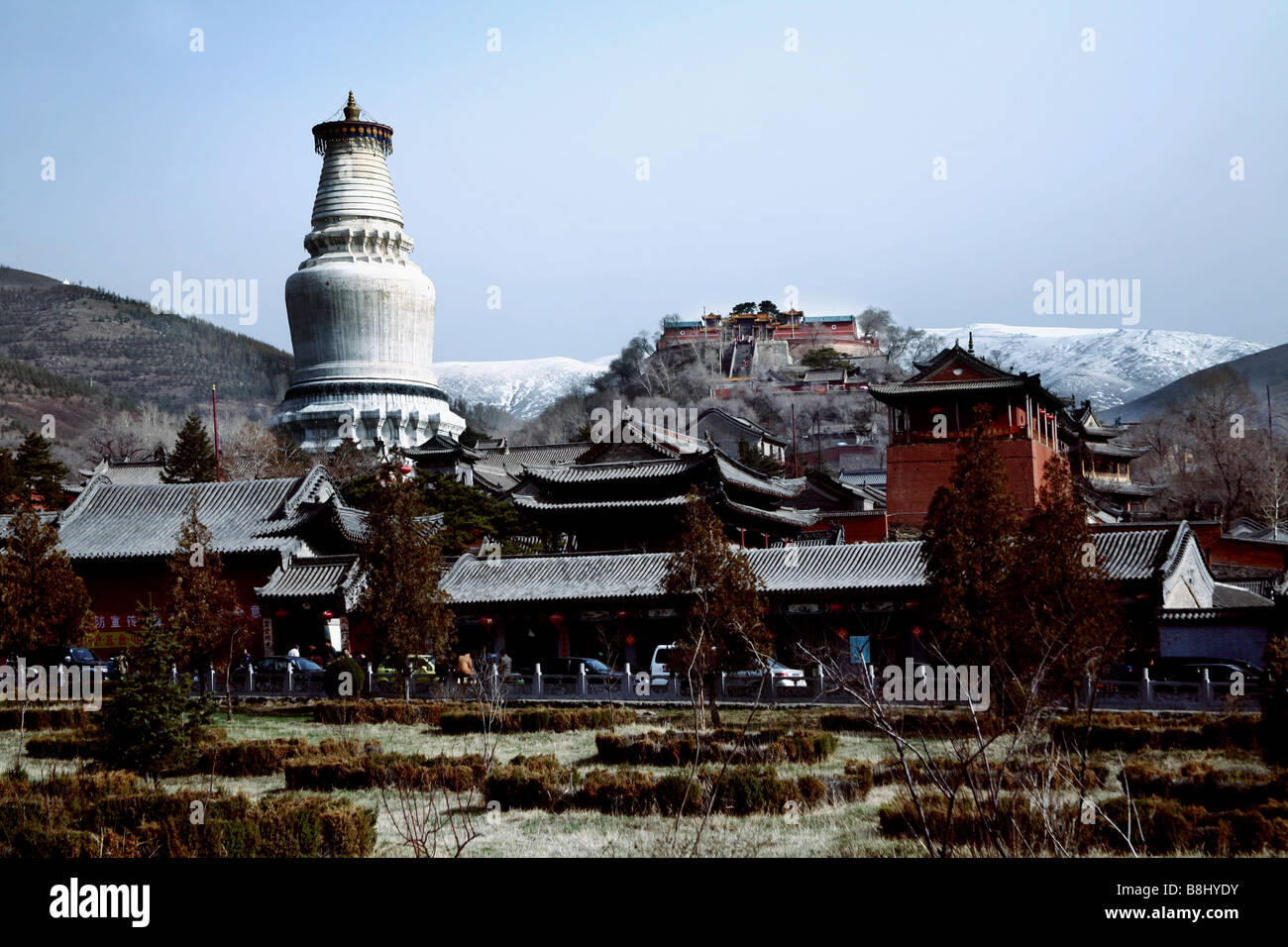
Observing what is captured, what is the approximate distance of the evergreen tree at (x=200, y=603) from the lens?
26.1 metres

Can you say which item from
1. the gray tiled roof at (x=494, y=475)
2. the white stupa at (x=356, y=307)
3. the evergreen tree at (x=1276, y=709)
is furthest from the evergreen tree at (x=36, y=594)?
the white stupa at (x=356, y=307)

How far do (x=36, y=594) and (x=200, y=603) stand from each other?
12.0ft

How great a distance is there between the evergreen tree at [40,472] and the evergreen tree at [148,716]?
122 ft

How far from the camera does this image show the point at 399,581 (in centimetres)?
2719

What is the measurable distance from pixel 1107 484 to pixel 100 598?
4533 cm

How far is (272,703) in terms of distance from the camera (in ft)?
92.8

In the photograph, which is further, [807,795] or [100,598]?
[100,598]

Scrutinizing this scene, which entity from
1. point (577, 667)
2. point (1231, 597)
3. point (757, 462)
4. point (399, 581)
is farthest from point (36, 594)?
point (757, 462)

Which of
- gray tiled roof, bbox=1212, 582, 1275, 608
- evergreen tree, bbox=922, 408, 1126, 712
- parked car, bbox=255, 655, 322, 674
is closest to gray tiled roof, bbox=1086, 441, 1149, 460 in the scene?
gray tiled roof, bbox=1212, 582, 1275, 608

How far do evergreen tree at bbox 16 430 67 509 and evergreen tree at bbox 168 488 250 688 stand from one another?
24549mm

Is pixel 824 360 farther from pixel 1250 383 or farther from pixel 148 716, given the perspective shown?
pixel 148 716

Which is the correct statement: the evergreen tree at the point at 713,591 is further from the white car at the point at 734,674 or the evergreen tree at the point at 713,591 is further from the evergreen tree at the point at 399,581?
the evergreen tree at the point at 399,581
